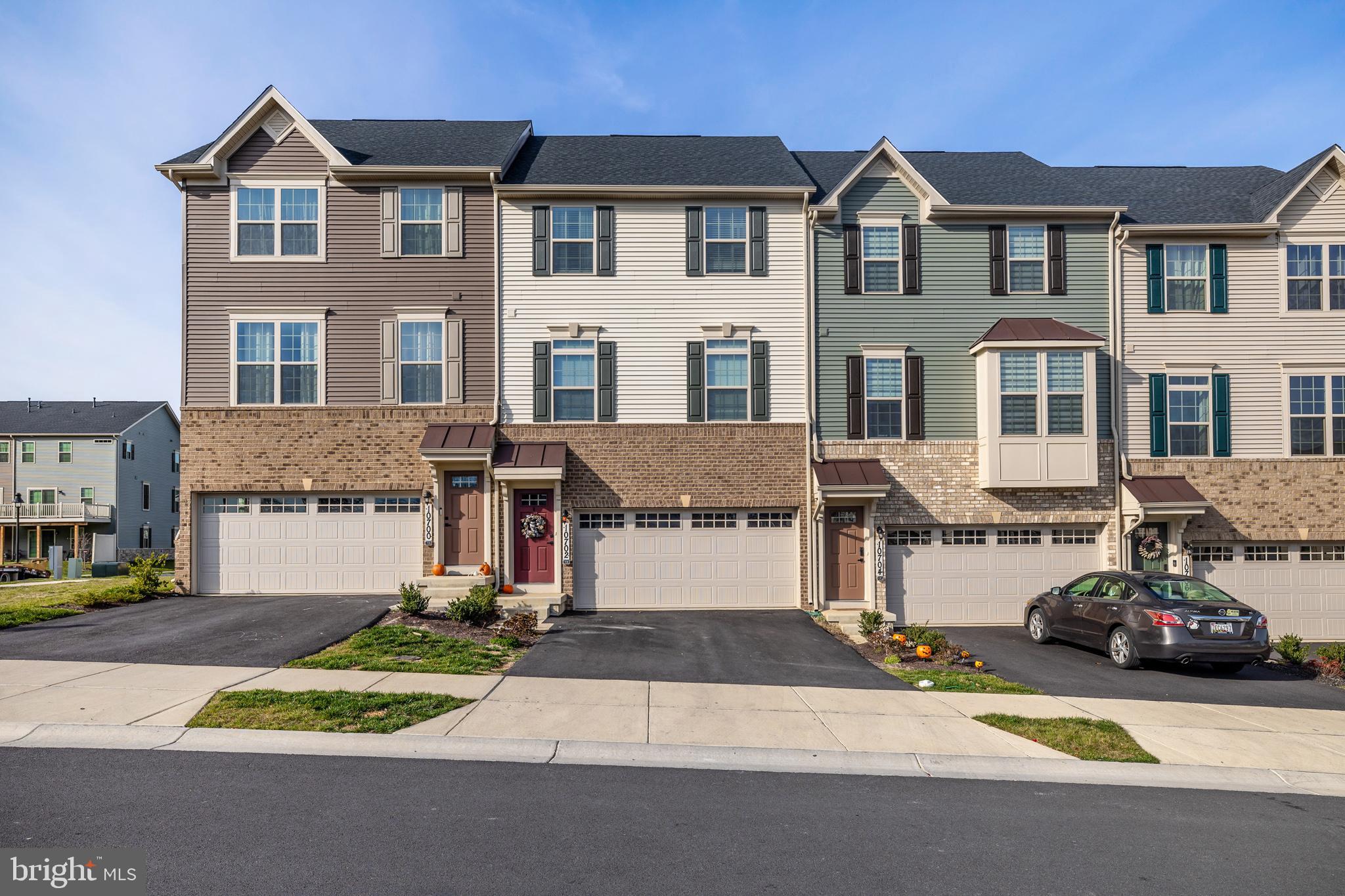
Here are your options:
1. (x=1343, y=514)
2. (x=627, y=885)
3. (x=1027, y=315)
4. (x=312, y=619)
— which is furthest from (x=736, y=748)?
(x=1343, y=514)

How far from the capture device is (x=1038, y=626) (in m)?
15.0

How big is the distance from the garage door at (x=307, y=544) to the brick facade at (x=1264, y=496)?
56.3ft

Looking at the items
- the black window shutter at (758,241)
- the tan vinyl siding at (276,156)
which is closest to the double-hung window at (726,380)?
the black window shutter at (758,241)

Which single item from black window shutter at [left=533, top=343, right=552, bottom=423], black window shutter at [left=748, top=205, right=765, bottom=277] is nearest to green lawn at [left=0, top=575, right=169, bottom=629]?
black window shutter at [left=533, top=343, right=552, bottom=423]

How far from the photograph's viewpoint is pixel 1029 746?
810 cm

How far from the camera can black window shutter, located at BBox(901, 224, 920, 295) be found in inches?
687

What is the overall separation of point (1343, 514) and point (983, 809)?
17108 millimetres

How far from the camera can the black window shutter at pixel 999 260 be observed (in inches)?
690

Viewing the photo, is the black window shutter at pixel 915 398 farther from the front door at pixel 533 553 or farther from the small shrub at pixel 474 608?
the small shrub at pixel 474 608

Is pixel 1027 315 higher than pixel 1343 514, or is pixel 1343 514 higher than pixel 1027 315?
pixel 1027 315

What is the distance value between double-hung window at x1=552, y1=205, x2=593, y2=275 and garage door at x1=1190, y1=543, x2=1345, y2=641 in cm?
1563

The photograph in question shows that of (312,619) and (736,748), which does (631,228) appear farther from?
(736,748)

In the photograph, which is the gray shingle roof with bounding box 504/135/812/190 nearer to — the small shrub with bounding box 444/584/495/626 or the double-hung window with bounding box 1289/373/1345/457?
the small shrub with bounding box 444/584/495/626

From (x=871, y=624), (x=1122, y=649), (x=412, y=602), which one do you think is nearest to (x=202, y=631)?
(x=412, y=602)
